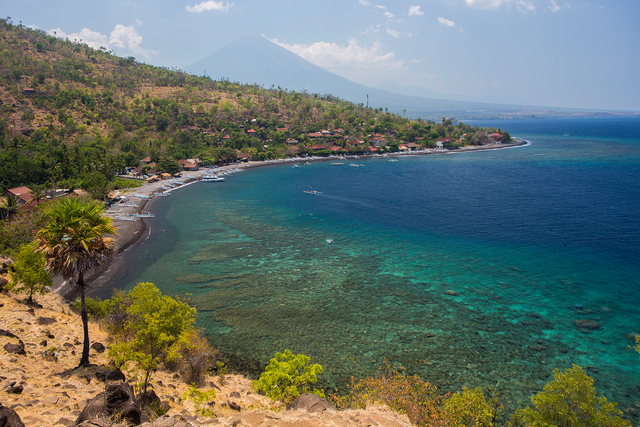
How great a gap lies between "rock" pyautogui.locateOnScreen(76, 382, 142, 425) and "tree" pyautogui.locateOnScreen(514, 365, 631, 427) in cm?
1463

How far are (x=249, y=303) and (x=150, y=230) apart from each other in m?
25.1

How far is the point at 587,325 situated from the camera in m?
24.2

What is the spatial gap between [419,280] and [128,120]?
111454mm

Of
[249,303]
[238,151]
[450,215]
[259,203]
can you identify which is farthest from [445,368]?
[238,151]

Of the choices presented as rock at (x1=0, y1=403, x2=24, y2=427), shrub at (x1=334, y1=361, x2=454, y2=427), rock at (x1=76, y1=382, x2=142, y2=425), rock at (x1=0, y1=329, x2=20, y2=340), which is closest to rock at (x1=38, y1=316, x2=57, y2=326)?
rock at (x1=0, y1=329, x2=20, y2=340)

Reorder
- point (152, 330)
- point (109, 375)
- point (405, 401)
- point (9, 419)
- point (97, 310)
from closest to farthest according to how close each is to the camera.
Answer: point (9, 419)
point (152, 330)
point (405, 401)
point (109, 375)
point (97, 310)

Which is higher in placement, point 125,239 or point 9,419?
point 9,419

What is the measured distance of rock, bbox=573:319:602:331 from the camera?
2391 cm

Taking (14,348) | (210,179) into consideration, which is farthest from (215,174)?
(14,348)

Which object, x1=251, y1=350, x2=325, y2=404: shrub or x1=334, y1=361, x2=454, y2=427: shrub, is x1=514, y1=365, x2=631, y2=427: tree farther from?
x1=251, y1=350, x2=325, y2=404: shrub

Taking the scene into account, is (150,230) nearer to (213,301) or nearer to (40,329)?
(213,301)

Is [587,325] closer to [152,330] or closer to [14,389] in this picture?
[152,330]

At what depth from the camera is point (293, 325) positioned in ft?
80.2

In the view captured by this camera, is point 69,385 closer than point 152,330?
Yes
